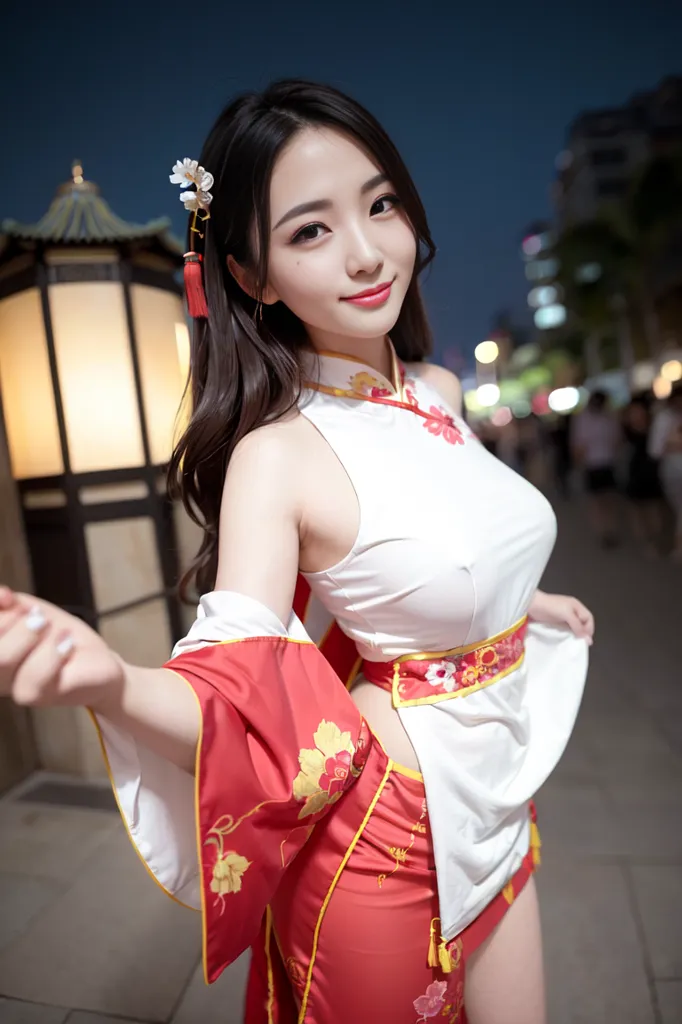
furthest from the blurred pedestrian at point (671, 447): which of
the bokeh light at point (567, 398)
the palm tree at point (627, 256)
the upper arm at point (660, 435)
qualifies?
the bokeh light at point (567, 398)

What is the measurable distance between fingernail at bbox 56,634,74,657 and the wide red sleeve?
154 mm

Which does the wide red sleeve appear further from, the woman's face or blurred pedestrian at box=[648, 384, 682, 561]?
blurred pedestrian at box=[648, 384, 682, 561]

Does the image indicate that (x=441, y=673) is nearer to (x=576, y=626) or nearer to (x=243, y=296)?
(x=576, y=626)

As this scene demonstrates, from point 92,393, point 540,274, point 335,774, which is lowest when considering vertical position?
point 335,774

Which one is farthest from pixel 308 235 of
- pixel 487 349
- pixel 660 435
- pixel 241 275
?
pixel 487 349

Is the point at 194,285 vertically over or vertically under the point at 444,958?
over

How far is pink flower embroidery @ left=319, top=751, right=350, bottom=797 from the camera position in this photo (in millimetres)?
840

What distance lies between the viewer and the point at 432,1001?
0.95m

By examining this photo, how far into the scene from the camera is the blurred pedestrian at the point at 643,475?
592 centimetres

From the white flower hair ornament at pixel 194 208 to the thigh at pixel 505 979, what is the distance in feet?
3.44

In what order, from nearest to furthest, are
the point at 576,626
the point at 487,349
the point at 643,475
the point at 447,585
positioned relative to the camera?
the point at 447,585
the point at 576,626
the point at 643,475
the point at 487,349

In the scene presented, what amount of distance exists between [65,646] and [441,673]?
56cm

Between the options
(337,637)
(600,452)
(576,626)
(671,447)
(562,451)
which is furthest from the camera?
(562,451)

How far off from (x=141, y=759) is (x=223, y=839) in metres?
0.13
